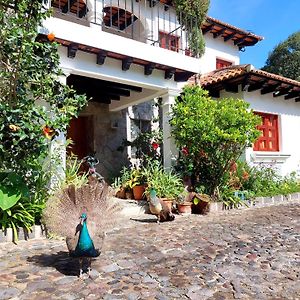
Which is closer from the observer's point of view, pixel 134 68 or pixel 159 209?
pixel 159 209

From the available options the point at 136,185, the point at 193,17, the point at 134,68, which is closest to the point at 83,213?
the point at 136,185

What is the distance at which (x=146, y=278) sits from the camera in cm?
368

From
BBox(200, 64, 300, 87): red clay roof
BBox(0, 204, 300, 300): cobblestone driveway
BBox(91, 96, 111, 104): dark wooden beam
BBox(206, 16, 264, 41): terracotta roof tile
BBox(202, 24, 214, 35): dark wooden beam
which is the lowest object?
BBox(0, 204, 300, 300): cobblestone driveway

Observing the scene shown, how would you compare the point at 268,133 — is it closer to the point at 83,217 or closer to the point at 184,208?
the point at 184,208

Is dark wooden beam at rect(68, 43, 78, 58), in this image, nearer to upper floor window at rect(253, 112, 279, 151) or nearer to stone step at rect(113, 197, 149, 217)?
stone step at rect(113, 197, 149, 217)

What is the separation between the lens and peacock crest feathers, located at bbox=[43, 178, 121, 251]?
387 cm

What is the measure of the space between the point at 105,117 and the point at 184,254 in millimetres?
7522

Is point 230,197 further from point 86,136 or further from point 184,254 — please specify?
point 86,136

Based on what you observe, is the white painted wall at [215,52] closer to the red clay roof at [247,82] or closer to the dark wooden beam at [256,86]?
the red clay roof at [247,82]

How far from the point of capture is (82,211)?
3947 mm

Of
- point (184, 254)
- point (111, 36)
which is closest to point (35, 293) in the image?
point (184, 254)

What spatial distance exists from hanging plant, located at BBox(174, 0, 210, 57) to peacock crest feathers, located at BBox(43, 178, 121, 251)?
740 centimetres

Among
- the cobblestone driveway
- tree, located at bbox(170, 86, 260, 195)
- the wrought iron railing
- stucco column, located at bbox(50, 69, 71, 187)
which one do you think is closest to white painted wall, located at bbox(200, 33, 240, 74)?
the wrought iron railing

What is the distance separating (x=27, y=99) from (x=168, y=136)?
4578 millimetres
